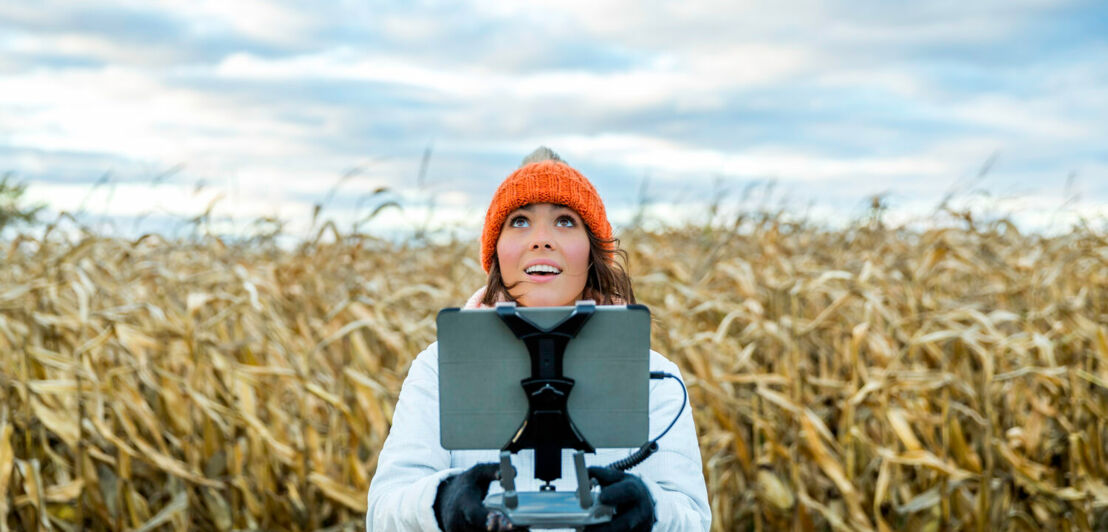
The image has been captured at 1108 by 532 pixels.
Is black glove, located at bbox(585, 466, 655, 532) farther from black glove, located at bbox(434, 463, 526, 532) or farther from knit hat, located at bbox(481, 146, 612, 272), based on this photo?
knit hat, located at bbox(481, 146, 612, 272)

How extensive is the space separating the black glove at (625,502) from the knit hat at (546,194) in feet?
2.07

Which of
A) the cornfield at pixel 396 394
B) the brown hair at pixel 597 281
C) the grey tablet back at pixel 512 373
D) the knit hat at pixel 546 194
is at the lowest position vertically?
the cornfield at pixel 396 394

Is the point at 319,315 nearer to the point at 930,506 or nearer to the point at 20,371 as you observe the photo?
the point at 20,371

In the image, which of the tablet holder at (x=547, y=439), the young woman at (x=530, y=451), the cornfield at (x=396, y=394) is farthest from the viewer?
the cornfield at (x=396, y=394)

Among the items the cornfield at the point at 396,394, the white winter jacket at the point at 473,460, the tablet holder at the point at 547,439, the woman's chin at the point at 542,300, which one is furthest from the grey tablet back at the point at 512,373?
the cornfield at the point at 396,394

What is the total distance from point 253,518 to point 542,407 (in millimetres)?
2107

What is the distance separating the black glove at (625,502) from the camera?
1429 millimetres

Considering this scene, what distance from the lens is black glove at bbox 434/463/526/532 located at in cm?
139

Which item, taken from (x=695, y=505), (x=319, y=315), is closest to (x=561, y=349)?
(x=695, y=505)

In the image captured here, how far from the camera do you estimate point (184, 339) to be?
336cm

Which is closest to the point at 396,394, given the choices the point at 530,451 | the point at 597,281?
the point at 597,281

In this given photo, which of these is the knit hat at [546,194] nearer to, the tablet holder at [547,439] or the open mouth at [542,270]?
the open mouth at [542,270]

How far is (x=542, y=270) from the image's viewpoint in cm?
188

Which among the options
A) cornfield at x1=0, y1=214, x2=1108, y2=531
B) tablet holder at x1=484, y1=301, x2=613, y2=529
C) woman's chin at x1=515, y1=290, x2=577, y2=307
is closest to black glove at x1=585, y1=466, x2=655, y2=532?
tablet holder at x1=484, y1=301, x2=613, y2=529
